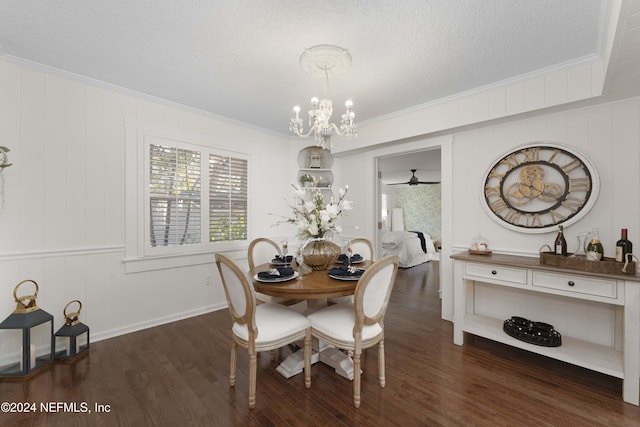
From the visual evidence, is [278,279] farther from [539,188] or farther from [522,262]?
[539,188]

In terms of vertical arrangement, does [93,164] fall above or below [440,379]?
above

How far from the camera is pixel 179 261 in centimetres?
334

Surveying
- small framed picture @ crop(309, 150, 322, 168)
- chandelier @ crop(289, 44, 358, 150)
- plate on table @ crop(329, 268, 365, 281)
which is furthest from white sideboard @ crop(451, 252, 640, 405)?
small framed picture @ crop(309, 150, 322, 168)

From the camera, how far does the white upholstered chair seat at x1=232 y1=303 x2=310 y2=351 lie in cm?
184

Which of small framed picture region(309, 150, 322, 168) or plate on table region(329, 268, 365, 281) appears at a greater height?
small framed picture region(309, 150, 322, 168)

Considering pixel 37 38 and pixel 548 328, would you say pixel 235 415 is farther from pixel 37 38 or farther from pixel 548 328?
pixel 37 38

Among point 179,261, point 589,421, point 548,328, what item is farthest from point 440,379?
point 179,261

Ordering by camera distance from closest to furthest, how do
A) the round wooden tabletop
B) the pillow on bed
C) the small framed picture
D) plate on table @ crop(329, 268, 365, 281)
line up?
the round wooden tabletop, plate on table @ crop(329, 268, 365, 281), the small framed picture, the pillow on bed

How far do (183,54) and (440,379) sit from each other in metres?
3.39

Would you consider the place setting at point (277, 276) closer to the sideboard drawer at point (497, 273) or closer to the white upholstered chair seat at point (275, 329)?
the white upholstered chair seat at point (275, 329)

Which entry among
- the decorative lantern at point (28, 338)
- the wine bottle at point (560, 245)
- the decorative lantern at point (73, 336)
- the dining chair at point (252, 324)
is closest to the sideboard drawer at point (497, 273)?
the wine bottle at point (560, 245)

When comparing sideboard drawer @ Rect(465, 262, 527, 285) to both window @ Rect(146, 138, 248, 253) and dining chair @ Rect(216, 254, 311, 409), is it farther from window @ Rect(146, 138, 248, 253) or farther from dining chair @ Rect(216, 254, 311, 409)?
window @ Rect(146, 138, 248, 253)

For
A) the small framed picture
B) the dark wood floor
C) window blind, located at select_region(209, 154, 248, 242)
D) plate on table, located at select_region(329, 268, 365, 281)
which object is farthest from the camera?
window blind, located at select_region(209, 154, 248, 242)

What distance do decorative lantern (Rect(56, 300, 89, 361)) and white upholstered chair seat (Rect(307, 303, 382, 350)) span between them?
2.15 metres
